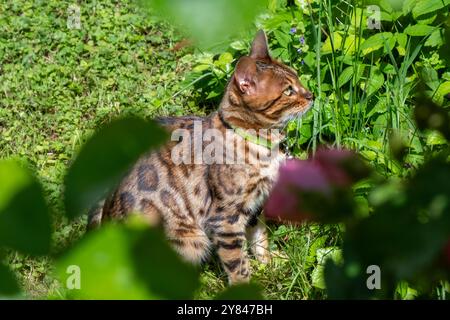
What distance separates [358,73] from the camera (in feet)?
13.8

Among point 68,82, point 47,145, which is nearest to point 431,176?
point 47,145

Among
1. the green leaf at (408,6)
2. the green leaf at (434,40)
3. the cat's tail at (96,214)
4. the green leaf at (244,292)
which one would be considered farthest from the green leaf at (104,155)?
the green leaf at (434,40)

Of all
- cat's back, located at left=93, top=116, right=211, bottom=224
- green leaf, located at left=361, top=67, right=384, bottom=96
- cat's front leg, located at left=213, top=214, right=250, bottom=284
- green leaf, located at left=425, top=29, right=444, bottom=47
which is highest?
green leaf, located at left=425, top=29, right=444, bottom=47

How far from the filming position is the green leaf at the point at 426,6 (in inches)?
160

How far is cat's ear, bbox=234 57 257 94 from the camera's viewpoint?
3861 mm

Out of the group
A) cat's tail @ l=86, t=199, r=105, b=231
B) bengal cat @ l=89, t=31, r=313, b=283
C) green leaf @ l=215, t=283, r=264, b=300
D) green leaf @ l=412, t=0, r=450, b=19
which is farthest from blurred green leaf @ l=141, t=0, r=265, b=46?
green leaf @ l=412, t=0, r=450, b=19

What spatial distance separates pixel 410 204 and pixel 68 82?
4.76m

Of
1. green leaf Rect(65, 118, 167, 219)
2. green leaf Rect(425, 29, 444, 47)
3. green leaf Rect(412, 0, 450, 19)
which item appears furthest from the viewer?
green leaf Rect(425, 29, 444, 47)

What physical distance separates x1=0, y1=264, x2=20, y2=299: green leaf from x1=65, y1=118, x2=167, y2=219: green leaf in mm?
98

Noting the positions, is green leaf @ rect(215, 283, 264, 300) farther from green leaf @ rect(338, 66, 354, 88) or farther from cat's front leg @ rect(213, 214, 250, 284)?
green leaf @ rect(338, 66, 354, 88)

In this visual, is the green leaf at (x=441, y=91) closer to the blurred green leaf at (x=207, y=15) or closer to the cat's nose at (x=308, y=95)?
the cat's nose at (x=308, y=95)

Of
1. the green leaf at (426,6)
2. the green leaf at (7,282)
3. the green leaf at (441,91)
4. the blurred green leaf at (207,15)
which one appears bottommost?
the green leaf at (7,282)

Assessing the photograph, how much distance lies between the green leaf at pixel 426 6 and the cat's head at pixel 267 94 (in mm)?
652

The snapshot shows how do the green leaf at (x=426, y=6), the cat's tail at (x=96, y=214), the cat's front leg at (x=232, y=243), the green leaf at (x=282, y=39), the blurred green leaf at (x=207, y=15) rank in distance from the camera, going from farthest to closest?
the green leaf at (x=282, y=39)
the green leaf at (x=426, y=6)
the cat's front leg at (x=232, y=243)
the cat's tail at (x=96, y=214)
the blurred green leaf at (x=207, y=15)
